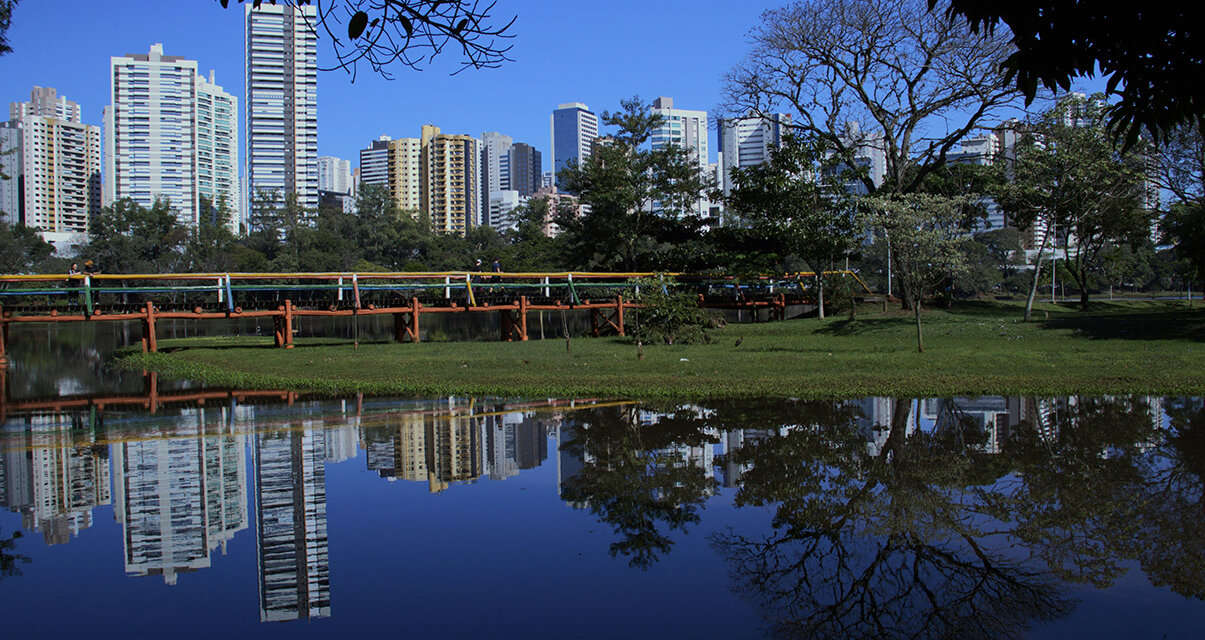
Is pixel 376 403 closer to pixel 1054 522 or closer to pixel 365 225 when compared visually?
pixel 1054 522

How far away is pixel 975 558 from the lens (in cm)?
604

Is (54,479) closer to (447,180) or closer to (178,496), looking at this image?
(178,496)

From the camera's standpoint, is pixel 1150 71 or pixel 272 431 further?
pixel 272 431

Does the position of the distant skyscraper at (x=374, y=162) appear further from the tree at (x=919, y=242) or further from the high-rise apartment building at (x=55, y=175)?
the tree at (x=919, y=242)

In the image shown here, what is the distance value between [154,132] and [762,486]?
132 m

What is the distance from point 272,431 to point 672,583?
23.1ft

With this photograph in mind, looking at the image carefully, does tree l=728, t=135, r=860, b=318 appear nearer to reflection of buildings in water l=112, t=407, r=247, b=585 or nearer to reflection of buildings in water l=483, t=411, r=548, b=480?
reflection of buildings in water l=483, t=411, r=548, b=480

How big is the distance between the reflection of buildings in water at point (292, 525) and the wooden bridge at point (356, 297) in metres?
14.3

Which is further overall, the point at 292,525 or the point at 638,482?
the point at 638,482

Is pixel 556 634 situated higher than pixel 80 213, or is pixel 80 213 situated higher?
pixel 80 213

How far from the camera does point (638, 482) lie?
8281 mm

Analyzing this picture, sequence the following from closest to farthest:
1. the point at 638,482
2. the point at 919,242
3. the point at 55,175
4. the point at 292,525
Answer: the point at 292,525 → the point at 638,482 → the point at 919,242 → the point at 55,175

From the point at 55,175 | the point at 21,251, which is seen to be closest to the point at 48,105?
the point at 55,175

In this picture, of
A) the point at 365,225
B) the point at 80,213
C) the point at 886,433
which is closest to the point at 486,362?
the point at 886,433
